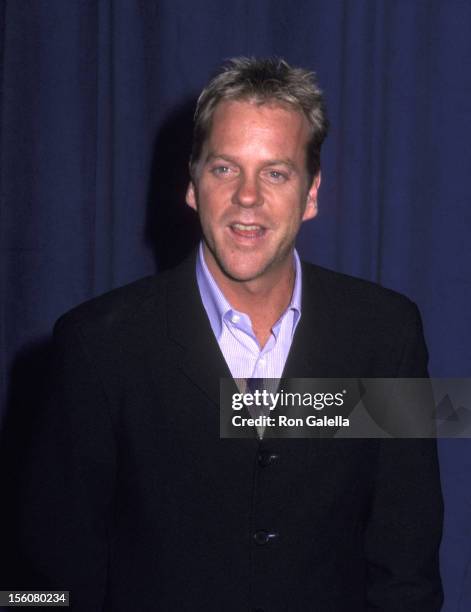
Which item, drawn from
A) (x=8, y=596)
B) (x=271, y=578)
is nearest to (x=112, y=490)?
(x=271, y=578)

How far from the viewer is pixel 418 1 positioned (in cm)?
167

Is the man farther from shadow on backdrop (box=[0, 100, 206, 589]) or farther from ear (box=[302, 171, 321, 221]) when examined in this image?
shadow on backdrop (box=[0, 100, 206, 589])

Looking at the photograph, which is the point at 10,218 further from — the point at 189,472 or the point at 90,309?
the point at 189,472

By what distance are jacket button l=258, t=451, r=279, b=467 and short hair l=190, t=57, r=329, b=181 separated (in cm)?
44

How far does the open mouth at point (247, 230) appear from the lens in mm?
1196

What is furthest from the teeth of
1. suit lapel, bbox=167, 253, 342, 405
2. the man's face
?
suit lapel, bbox=167, 253, 342, 405

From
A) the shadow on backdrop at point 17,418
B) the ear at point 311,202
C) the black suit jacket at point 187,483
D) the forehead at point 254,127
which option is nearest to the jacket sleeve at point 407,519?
the black suit jacket at point 187,483

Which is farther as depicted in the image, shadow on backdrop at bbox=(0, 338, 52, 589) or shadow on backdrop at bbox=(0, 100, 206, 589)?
shadow on backdrop at bbox=(0, 338, 52, 589)

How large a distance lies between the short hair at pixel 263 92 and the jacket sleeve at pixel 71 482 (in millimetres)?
376

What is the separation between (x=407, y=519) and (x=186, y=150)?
91 cm

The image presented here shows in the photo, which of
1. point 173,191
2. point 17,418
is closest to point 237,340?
point 173,191

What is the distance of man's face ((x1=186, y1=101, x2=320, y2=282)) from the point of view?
1206mm

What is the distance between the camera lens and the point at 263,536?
1167 millimetres

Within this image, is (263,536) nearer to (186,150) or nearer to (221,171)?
(221,171)
